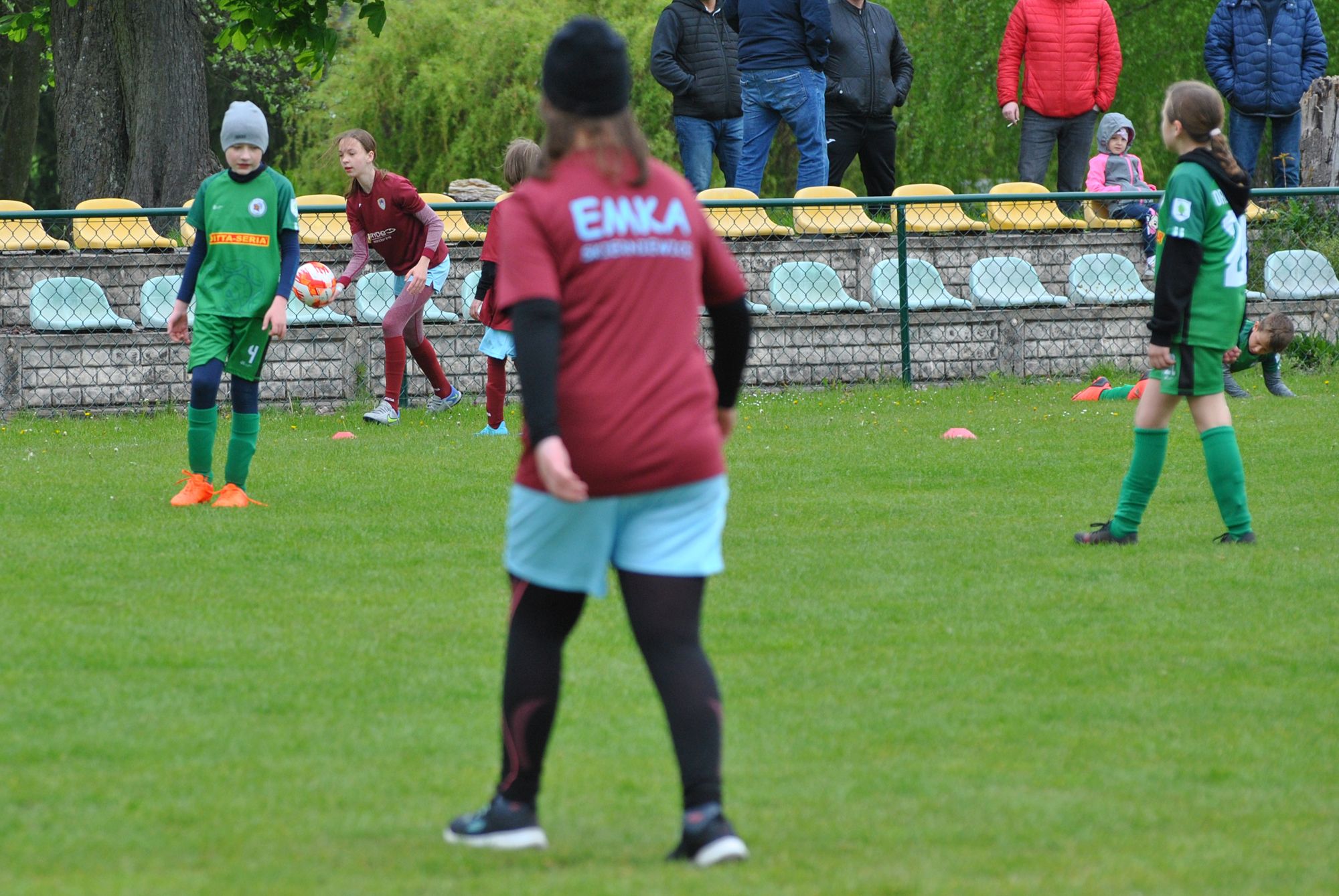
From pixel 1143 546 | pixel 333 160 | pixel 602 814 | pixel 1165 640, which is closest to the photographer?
pixel 602 814

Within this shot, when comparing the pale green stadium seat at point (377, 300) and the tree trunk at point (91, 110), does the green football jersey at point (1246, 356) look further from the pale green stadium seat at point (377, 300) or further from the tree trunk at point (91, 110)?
the tree trunk at point (91, 110)

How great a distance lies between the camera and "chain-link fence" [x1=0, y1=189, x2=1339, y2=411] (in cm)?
1373

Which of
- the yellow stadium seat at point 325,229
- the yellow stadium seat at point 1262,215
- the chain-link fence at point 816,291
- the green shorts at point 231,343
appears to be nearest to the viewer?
the green shorts at point 231,343

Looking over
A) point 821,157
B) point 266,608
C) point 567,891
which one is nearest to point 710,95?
point 821,157

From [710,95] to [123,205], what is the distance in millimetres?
5477

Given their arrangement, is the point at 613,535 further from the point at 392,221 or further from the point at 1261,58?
the point at 1261,58

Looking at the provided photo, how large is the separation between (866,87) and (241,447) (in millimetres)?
8689

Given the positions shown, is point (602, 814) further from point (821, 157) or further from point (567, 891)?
point (821, 157)

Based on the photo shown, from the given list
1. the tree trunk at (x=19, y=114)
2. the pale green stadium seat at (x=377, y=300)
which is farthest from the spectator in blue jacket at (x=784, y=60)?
the tree trunk at (x=19, y=114)

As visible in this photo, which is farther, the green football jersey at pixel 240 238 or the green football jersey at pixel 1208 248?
the green football jersey at pixel 240 238

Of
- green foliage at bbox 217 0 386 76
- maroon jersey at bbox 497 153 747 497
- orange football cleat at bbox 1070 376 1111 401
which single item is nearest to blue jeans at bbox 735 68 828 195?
orange football cleat at bbox 1070 376 1111 401

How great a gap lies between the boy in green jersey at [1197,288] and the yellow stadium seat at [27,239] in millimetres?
9552

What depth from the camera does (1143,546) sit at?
7.84 m

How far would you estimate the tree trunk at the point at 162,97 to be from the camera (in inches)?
752
